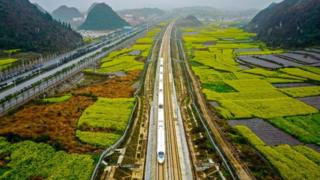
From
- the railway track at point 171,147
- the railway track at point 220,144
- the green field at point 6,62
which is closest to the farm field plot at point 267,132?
the railway track at point 220,144

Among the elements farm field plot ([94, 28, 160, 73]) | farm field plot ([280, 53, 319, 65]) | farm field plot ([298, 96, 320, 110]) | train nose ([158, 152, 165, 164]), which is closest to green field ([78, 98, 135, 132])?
train nose ([158, 152, 165, 164])

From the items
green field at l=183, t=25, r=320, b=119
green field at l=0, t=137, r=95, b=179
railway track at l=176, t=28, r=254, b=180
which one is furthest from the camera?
green field at l=183, t=25, r=320, b=119

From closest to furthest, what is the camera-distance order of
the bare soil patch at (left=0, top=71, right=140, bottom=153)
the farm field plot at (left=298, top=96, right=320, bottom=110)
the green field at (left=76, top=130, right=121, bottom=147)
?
the bare soil patch at (left=0, top=71, right=140, bottom=153) < the green field at (left=76, top=130, right=121, bottom=147) < the farm field plot at (left=298, top=96, right=320, bottom=110)

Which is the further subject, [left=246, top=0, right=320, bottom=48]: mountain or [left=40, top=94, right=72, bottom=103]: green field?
[left=246, top=0, right=320, bottom=48]: mountain

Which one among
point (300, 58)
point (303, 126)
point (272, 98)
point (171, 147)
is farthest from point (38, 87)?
point (300, 58)

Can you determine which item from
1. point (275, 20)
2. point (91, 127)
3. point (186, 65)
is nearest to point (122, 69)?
point (186, 65)

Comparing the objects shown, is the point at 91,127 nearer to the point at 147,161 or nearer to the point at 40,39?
the point at 147,161

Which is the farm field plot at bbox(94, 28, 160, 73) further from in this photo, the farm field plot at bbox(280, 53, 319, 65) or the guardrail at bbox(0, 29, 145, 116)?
the farm field plot at bbox(280, 53, 319, 65)
